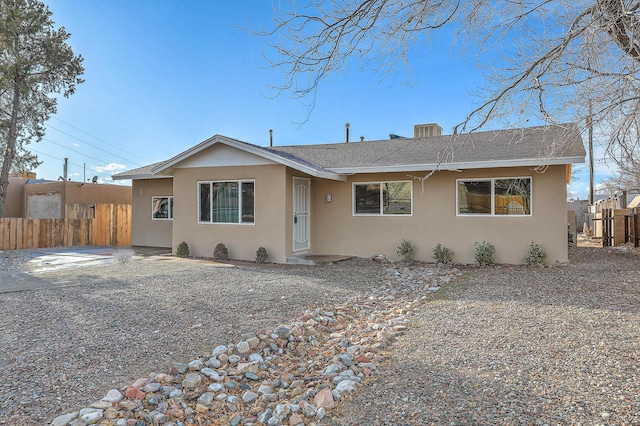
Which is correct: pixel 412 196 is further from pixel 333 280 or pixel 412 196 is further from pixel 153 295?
pixel 153 295

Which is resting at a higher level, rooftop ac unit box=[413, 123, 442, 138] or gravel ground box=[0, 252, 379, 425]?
rooftop ac unit box=[413, 123, 442, 138]

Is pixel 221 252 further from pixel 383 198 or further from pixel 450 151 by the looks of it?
pixel 450 151

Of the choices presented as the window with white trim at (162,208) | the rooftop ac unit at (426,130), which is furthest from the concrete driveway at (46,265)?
the rooftop ac unit at (426,130)

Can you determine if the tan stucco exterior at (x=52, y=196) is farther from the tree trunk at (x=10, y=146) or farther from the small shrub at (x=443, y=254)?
the small shrub at (x=443, y=254)

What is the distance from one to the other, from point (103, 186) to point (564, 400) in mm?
22551

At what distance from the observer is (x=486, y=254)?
10.4 m

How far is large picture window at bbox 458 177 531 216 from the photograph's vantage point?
10359 millimetres

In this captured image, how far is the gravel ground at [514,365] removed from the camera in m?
3.04

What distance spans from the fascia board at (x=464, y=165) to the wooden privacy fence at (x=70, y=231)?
10.8 meters

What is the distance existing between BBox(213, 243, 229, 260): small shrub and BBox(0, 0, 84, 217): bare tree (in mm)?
8982

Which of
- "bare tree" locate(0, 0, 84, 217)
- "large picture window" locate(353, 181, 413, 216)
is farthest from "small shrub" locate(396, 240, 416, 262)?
"bare tree" locate(0, 0, 84, 217)

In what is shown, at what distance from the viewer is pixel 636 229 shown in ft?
47.8

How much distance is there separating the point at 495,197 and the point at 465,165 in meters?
1.23

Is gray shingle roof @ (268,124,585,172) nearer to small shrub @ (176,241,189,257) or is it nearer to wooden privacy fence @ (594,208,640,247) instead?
small shrub @ (176,241,189,257)
